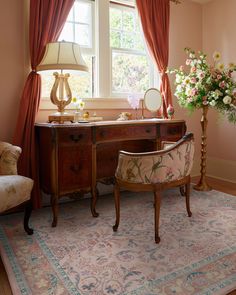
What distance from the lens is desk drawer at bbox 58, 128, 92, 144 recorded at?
248cm

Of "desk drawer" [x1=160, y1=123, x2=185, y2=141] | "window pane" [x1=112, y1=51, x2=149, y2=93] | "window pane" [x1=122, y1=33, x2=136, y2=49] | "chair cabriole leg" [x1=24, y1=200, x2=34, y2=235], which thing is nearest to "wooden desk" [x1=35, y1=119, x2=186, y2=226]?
"desk drawer" [x1=160, y1=123, x2=185, y2=141]

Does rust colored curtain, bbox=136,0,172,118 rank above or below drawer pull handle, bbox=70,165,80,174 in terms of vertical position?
above

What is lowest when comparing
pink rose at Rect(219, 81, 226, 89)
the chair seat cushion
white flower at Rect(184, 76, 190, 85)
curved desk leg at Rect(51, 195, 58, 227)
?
curved desk leg at Rect(51, 195, 58, 227)

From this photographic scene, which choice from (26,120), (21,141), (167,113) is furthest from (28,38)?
(167,113)

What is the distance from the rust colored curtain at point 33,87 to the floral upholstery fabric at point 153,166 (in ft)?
3.36

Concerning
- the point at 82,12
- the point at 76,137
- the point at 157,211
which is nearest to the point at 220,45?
the point at 82,12

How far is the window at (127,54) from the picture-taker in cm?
354

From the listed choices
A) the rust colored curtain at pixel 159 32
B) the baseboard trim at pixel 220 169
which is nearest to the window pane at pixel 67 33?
the rust colored curtain at pixel 159 32

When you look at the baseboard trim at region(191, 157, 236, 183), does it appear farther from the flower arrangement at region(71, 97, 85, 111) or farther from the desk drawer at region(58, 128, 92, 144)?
the desk drawer at region(58, 128, 92, 144)

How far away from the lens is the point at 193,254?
197 centimetres

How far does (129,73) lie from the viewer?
3.71 metres

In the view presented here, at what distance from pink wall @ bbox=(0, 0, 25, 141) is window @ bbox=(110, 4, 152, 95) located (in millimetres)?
1167

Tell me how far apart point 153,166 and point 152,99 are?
1.61 meters

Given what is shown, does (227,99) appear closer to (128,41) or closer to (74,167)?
(128,41)
